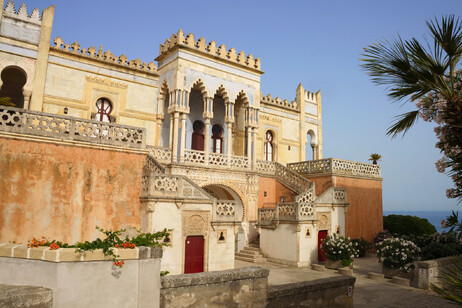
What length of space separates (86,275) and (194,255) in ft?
28.4

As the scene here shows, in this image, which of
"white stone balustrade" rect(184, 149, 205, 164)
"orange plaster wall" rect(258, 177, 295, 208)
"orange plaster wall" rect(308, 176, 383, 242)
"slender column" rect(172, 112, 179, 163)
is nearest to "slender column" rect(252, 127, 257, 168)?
"orange plaster wall" rect(258, 177, 295, 208)

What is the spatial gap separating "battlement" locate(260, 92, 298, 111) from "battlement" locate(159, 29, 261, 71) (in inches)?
163

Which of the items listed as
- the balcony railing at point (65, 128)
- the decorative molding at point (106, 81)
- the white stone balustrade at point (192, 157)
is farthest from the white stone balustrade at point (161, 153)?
the decorative molding at point (106, 81)

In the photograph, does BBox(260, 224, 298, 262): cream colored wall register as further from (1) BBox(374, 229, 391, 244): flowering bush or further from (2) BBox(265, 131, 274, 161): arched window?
(2) BBox(265, 131, 274, 161): arched window

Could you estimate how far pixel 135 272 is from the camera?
228 inches

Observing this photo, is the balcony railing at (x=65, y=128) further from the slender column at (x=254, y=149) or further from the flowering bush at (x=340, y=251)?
the flowering bush at (x=340, y=251)

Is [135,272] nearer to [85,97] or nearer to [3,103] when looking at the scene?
[3,103]

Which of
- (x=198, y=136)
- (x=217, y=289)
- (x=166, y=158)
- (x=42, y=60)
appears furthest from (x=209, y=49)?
(x=217, y=289)

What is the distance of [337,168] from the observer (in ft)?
68.2

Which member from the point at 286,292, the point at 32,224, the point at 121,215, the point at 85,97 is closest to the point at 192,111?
the point at 85,97

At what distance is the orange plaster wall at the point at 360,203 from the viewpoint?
67.6 feet

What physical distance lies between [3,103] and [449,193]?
1248 centimetres

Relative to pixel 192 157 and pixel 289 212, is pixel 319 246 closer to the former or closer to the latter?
pixel 289 212

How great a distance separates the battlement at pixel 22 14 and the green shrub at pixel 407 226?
23.9 metres
